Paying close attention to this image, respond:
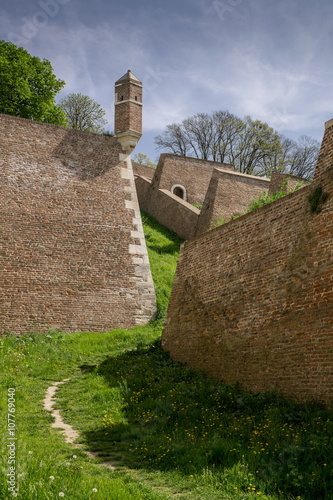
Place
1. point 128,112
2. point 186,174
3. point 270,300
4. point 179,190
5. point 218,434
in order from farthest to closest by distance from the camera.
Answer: point 186,174
point 179,190
point 128,112
point 270,300
point 218,434

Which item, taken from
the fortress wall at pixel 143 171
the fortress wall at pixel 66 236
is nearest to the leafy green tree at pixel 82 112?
the fortress wall at pixel 143 171

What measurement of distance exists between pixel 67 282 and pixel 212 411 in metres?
8.43

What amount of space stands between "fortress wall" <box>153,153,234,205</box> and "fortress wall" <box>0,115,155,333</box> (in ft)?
45.5

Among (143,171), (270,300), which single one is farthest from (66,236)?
(143,171)

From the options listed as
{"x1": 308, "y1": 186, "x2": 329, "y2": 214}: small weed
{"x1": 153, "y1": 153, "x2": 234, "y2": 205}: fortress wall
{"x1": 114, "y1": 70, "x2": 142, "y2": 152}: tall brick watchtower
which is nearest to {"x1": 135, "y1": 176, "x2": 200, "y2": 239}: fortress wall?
{"x1": 153, "y1": 153, "x2": 234, "y2": 205}: fortress wall

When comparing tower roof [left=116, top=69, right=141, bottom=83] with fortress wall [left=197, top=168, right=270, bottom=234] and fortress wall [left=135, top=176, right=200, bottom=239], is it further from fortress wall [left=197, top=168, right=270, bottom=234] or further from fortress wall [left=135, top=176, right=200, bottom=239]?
fortress wall [left=135, top=176, right=200, bottom=239]

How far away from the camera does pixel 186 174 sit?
32062 millimetres

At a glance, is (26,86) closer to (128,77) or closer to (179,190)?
(128,77)

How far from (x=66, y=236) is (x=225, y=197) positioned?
12.5 metres

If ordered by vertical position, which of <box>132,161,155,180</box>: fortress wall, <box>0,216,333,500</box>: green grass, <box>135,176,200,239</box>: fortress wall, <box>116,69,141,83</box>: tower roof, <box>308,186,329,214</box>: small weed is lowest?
<box>0,216,333,500</box>: green grass

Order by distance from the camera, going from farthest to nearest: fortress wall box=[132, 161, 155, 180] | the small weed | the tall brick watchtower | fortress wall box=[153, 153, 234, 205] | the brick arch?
fortress wall box=[132, 161, 155, 180] < the brick arch < fortress wall box=[153, 153, 234, 205] < the tall brick watchtower < the small weed

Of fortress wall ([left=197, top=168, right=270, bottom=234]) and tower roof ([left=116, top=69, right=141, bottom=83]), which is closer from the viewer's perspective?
tower roof ([left=116, top=69, right=141, bottom=83])

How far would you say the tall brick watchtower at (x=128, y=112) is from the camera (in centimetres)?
1745

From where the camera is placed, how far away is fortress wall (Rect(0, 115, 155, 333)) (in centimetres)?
1474
